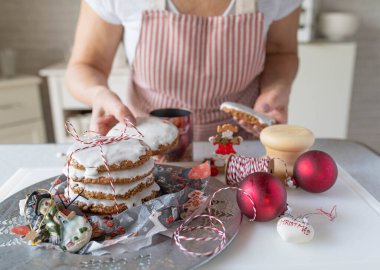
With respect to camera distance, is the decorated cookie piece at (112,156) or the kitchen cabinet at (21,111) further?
the kitchen cabinet at (21,111)

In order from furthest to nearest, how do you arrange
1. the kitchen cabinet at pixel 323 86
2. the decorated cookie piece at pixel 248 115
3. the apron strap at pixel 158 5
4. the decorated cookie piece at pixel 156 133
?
the kitchen cabinet at pixel 323 86 → the apron strap at pixel 158 5 → the decorated cookie piece at pixel 248 115 → the decorated cookie piece at pixel 156 133

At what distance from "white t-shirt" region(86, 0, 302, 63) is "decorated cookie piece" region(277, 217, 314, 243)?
1.95 feet

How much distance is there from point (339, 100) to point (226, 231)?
1599 mm

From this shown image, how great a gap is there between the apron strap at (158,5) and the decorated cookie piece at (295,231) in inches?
24.0

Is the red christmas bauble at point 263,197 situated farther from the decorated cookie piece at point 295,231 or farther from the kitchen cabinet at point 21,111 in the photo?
the kitchen cabinet at point 21,111

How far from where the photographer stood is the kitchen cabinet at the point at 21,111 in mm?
1911

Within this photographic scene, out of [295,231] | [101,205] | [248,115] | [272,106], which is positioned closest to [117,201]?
A: [101,205]

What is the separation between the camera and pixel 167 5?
940 millimetres

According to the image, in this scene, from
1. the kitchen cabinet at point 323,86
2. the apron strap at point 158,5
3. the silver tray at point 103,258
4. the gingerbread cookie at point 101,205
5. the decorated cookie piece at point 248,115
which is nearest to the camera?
the silver tray at point 103,258

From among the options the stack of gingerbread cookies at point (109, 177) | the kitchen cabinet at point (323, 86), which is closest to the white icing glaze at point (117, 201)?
the stack of gingerbread cookies at point (109, 177)

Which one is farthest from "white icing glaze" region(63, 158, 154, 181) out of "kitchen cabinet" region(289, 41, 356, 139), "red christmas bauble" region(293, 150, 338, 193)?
"kitchen cabinet" region(289, 41, 356, 139)

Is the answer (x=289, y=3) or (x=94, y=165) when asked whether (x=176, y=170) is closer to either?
(x=94, y=165)

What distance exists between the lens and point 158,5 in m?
0.93

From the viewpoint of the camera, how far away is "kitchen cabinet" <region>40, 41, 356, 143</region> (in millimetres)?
1860
